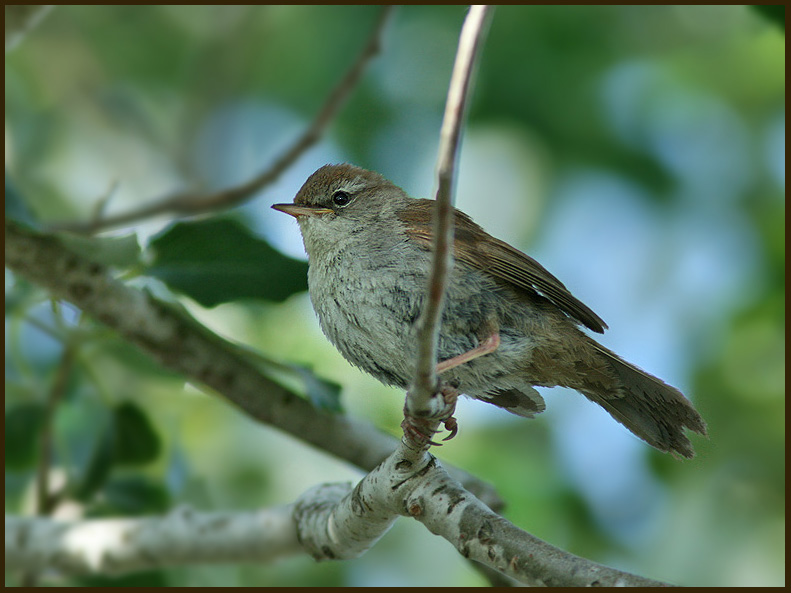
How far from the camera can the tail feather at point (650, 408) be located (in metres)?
4.02

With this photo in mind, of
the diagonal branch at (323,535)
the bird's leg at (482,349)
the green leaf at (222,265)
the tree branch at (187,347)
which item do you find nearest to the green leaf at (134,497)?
the diagonal branch at (323,535)

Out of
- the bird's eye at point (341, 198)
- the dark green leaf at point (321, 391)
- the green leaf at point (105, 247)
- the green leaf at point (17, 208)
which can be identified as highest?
the bird's eye at point (341, 198)

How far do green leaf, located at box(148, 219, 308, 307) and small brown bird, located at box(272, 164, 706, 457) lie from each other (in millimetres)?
192

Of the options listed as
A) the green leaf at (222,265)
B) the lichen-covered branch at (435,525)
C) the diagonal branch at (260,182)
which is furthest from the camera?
the diagonal branch at (260,182)

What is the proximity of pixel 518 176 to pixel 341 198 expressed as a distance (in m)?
3.11

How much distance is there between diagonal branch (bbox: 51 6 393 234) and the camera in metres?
5.14

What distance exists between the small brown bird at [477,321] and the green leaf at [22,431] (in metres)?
2.16

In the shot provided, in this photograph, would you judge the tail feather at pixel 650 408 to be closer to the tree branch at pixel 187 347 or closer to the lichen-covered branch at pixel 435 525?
the tree branch at pixel 187 347

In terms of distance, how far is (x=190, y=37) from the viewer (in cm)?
876

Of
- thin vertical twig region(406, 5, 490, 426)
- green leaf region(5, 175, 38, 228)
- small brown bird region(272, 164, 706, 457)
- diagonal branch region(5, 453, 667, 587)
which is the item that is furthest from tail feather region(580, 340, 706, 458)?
green leaf region(5, 175, 38, 228)

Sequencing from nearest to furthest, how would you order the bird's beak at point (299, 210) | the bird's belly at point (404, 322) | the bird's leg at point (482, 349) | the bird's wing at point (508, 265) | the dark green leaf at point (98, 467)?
the bird's leg at point (482, 349)
the bird's belly at point (404, 322)
the bird's wing at point (508, 265)
the bird's beak at point (299, 210)
the dark green leaf at point (98, 467)

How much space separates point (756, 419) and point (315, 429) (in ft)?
12.5

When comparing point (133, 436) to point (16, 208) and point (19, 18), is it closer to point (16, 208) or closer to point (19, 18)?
point (16, 208)

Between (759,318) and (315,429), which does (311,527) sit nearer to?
(315,429)
